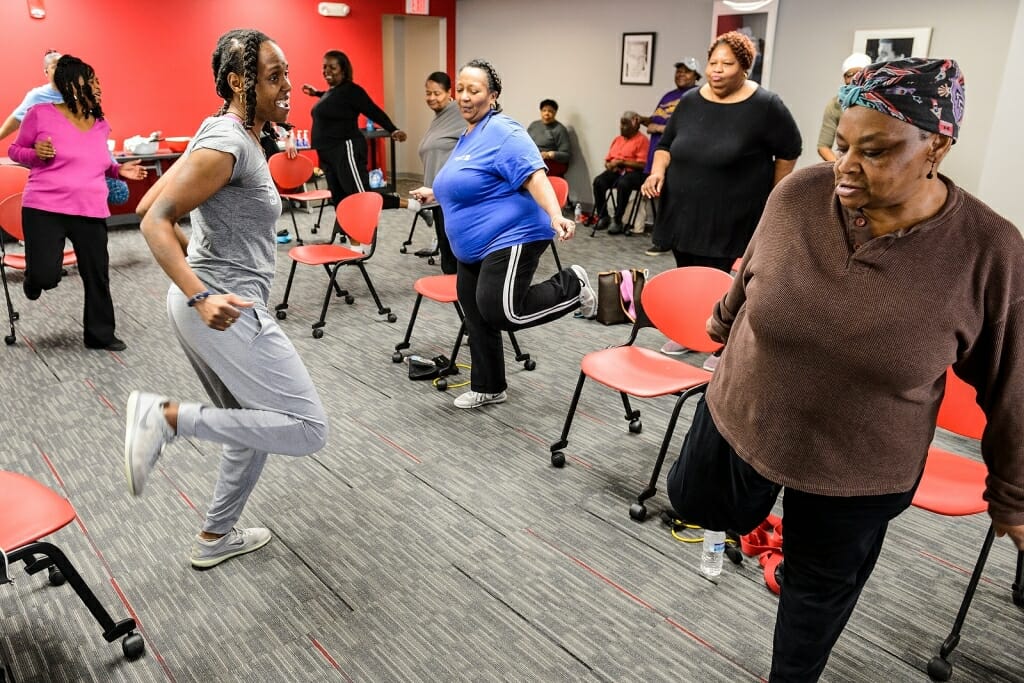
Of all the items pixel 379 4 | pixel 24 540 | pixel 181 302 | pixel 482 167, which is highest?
pixel 379 4

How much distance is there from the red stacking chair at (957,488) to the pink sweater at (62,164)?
13.6ft

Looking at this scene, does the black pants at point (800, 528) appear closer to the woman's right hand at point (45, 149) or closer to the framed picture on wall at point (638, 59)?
the woman's right hand at point (45, 149)

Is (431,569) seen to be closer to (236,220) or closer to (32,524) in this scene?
(32,524)

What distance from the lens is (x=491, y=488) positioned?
2.98 metres

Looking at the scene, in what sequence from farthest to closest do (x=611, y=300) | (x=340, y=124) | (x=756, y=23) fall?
(x=756, y=23) < (x=340, y=124) < (x=611, y=300)

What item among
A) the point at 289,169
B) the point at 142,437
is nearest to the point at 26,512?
the point at 142,437

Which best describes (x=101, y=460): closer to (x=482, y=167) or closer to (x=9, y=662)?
(x=9, y=662)

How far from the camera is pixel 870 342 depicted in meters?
1.33

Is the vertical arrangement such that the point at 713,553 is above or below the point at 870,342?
below

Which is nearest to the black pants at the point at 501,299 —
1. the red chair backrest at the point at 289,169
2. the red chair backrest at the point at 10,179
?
the red chair backrest at the point at 10,179

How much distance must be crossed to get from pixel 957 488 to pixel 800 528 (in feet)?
2.87

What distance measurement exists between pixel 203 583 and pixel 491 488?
1092mm

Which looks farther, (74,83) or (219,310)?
(74,83)

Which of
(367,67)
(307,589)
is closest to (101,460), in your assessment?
(307,589)
